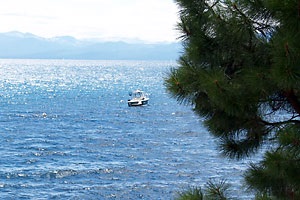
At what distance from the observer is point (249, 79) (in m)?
6.31

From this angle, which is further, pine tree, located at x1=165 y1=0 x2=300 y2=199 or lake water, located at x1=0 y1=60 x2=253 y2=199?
lake water, located at x1=0 y1=60 x2=253 y2=199

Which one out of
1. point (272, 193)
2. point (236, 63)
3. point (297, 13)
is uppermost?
point (297, 13)

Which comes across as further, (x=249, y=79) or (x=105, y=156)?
(x=105, y=156)

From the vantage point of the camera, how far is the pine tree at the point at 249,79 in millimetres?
5785

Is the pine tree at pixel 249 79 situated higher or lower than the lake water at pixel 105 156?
higher

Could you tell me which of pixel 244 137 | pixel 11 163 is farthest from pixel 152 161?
pixel 244 137

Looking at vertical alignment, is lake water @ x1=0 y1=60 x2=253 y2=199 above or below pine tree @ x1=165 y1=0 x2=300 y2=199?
below

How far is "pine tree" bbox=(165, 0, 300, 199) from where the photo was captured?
5.79m

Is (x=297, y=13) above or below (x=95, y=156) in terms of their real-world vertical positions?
above

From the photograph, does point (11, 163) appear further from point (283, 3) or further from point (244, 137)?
point (283, 3)

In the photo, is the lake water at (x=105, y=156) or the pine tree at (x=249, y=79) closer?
the pine tree at (x=249, y=79)

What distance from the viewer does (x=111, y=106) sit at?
8900cm

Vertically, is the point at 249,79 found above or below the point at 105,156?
above

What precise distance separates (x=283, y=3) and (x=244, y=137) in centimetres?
317
